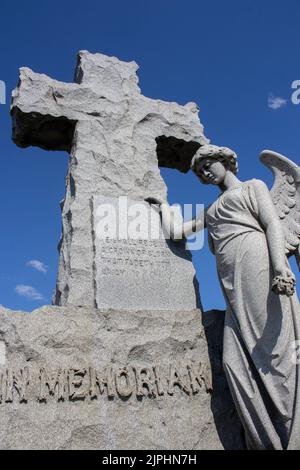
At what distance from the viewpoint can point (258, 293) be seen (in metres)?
3.81

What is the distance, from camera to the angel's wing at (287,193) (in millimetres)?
4445

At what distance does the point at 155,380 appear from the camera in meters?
3.85

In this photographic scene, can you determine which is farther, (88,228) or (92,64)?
(92,64)

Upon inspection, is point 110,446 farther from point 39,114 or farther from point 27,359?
point 39,114

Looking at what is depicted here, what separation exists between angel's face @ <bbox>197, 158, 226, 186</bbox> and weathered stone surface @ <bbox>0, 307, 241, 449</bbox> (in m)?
1.28

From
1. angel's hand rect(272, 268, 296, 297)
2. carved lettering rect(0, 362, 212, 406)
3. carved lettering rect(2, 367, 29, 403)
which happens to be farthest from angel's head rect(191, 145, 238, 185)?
carved lettering rect(2, 367, 29, 403)

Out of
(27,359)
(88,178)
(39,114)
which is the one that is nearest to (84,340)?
(27,359)

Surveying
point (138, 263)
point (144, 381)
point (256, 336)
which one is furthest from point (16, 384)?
point (256, 336)

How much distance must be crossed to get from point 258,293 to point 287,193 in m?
1.20


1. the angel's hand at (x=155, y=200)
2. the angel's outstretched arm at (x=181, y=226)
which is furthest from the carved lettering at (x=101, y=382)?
the angel's hand at (x=155, y=200)

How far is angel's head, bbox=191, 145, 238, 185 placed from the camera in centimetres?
451

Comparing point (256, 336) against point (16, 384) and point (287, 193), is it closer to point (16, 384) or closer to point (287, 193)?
point (287, 193)

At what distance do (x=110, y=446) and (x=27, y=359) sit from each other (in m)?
0.83

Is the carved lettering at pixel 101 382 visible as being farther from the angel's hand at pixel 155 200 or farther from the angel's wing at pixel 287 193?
the angel's hand at pixel 155 200
